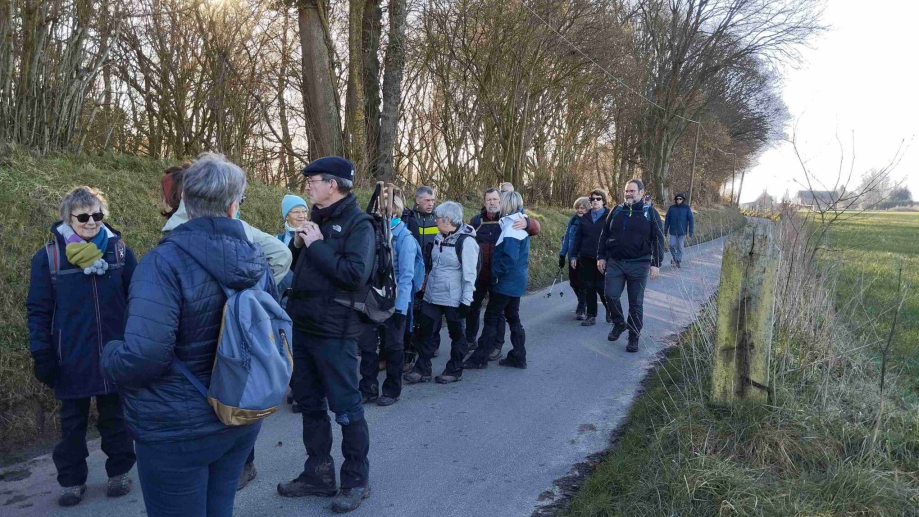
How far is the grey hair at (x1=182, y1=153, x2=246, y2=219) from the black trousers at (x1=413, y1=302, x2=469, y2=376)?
396 cm

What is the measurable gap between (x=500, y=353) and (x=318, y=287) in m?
3.98

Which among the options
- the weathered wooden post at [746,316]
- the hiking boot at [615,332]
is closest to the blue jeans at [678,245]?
the hiking boot at [615,332]

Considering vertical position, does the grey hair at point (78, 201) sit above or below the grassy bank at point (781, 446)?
above

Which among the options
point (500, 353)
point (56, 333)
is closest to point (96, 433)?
point (56, 333)

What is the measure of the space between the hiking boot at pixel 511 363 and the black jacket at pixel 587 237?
2781mm

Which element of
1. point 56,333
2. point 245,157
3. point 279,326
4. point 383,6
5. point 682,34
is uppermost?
point 682,34

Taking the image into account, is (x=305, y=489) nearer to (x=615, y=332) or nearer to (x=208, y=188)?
(x=208, y=188)

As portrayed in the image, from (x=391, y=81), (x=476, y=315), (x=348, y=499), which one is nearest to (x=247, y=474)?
(x=348, y=499)

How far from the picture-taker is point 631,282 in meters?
8.12

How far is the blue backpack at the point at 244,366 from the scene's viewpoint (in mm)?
2482

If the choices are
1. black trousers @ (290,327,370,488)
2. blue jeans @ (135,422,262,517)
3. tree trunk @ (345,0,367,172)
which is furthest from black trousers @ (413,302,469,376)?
tree trunk @ (345,0,367,172)

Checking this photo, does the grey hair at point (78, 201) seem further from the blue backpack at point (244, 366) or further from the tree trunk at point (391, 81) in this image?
the tree trunk at point (391, 81)

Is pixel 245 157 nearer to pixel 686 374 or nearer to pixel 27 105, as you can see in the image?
pixel 27 105

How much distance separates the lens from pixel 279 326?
2.74 metres
